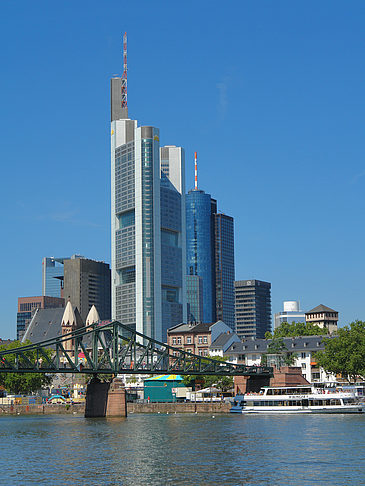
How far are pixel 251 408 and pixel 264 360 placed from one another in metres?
44.1

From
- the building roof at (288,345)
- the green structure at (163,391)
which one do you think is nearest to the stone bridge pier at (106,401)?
the green structure at (163,391)

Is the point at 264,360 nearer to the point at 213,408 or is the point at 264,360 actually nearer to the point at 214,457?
the point at 213,408

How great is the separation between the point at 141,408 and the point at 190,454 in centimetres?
8037

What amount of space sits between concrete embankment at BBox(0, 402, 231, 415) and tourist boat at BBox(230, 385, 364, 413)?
6.21m

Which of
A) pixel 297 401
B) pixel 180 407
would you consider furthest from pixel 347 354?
pixel 180 407

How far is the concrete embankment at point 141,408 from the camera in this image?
13750 centimetres

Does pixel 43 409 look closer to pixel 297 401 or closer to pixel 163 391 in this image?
pixel 163 391

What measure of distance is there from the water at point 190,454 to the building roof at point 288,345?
7995cm

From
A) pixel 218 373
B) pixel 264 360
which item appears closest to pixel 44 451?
pixel 218 373

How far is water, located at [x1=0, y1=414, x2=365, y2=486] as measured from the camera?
54.6m

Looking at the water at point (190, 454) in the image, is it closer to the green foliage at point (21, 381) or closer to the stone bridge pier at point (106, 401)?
the stone bridge pier at point (106, 401)

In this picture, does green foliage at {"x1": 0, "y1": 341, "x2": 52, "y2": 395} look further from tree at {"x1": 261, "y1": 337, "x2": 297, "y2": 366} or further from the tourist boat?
the tourist boat

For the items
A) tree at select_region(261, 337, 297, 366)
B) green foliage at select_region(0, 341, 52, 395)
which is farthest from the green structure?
green foliage at select_region(0, 341, 52, 395)

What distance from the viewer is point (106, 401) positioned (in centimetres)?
12631
